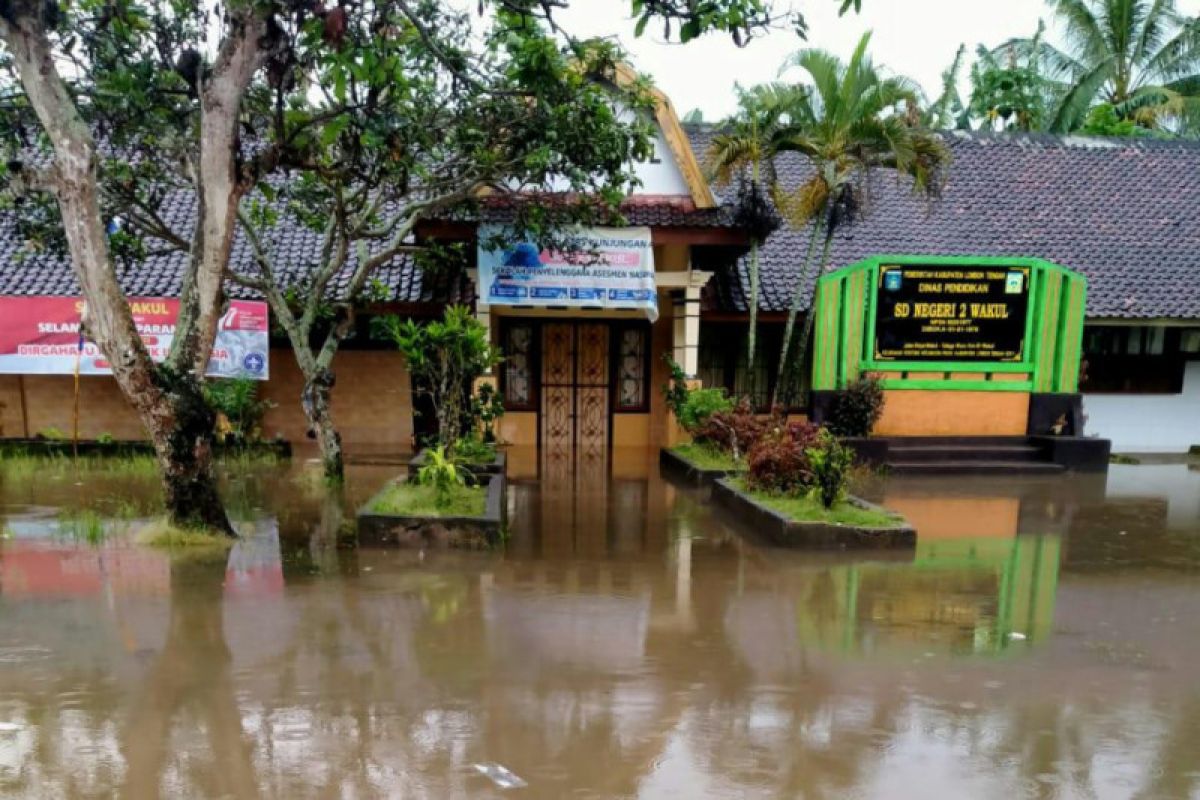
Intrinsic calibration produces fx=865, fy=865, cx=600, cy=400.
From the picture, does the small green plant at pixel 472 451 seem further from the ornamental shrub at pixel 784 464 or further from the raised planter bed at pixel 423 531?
the ornamental shrub at pixel 784 464

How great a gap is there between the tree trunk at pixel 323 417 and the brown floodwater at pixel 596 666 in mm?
1850

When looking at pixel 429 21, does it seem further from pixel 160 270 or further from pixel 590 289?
pixel 160 270

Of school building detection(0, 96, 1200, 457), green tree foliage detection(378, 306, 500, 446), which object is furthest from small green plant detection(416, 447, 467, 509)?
school building detection(0, 96, 1200, 457)

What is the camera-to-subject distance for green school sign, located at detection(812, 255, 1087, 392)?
38.6 feet

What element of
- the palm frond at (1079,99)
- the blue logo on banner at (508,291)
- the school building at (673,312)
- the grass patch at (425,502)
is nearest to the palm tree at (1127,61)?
the palm frond at (1079,99)

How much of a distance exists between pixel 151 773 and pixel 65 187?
179 inches

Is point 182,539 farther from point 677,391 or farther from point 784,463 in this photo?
point 677,391

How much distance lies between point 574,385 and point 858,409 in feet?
14.2

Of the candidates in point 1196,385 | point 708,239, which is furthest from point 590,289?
point 1196,385

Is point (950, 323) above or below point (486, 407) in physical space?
above

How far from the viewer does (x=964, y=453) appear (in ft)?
38.2

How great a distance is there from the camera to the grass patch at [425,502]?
22.6ft

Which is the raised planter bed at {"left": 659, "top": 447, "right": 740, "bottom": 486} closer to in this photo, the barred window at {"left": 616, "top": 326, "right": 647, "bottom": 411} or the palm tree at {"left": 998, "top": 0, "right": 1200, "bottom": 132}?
the barred window at {"left": 616, "top": 326, "right": 647, "bottom": 411}

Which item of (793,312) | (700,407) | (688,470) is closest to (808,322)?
(793,312)
